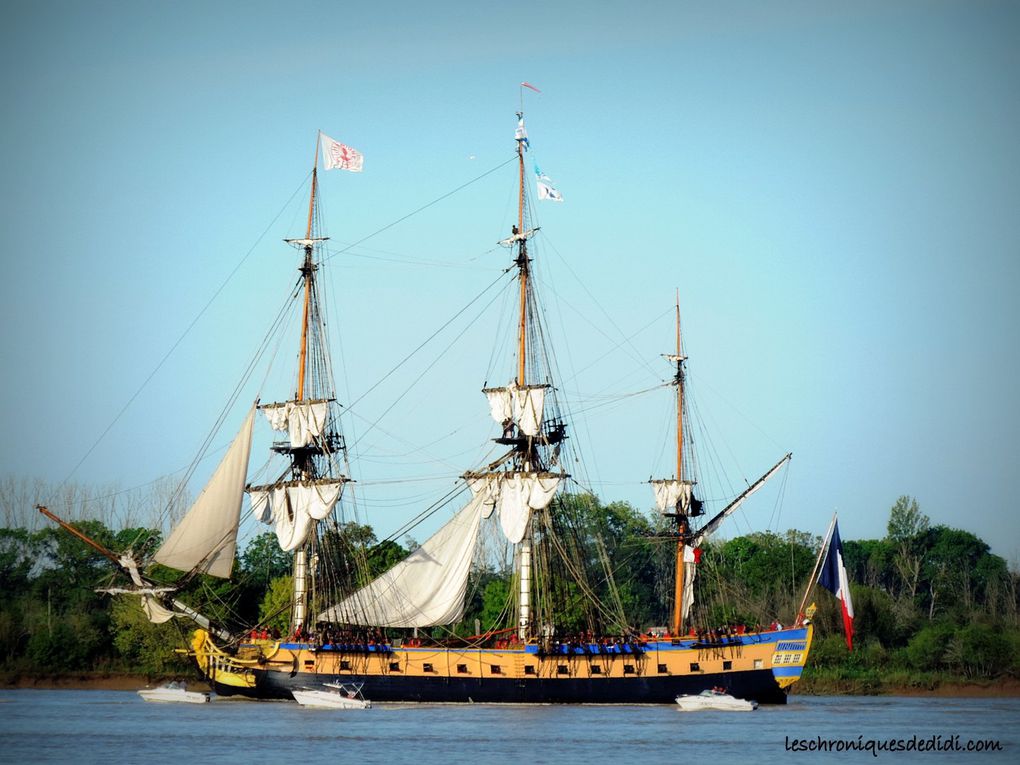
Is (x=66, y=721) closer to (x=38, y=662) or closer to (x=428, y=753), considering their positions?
(x=428, y=753)

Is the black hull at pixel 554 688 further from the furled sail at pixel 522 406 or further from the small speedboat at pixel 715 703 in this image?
the furled sail at pixel 522 406

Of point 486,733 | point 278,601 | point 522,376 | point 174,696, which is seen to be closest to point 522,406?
point 522,376

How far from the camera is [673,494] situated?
77.2 metres

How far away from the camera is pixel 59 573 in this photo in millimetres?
103812

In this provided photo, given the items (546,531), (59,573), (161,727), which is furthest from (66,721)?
(59,573)

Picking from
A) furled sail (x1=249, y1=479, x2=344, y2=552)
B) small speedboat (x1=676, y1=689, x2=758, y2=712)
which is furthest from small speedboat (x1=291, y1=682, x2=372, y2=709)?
small speedboat (x1=676, y1=689, x2=758, y2=712)

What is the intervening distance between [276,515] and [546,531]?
13.6 meters

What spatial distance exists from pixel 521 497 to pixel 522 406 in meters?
4.51

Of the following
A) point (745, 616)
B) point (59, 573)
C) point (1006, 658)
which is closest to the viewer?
point (1006, 658)

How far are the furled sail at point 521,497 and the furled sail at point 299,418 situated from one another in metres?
9.50

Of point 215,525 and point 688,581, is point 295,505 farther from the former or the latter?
point 688,581

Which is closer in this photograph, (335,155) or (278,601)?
(335,155)

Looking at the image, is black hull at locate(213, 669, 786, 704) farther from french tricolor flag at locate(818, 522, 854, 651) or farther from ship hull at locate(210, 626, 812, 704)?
french tricolor flag at locate(818, 522, 854, 651)

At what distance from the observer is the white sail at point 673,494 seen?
253ft
